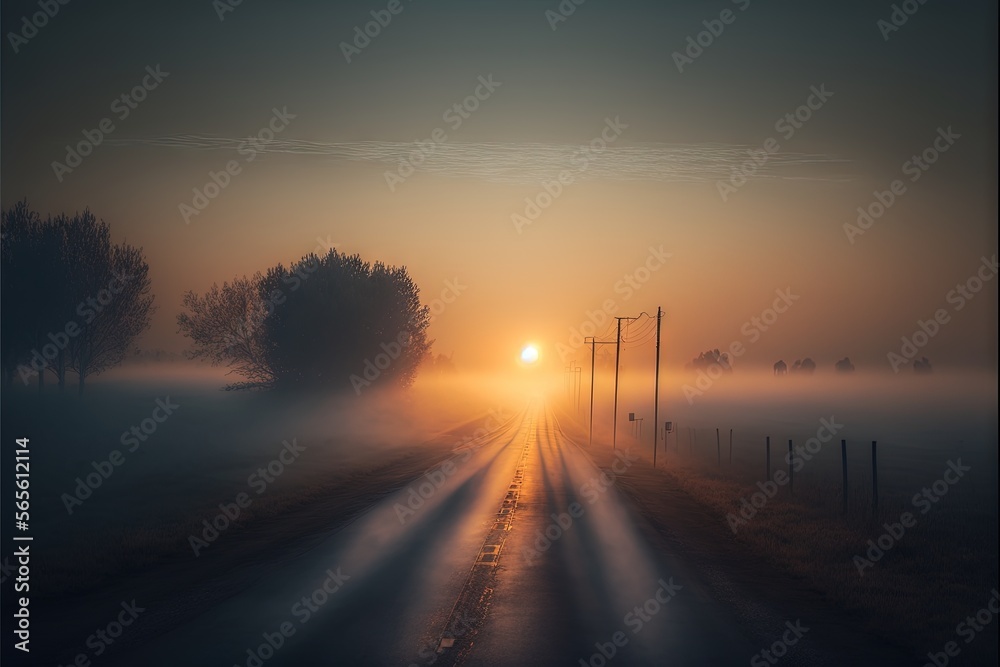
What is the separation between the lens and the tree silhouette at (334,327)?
57.2 m

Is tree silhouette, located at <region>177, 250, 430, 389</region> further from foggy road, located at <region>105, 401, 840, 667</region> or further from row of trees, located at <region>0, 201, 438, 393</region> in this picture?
foggy road, located at <region>105, 401, 840, 667</region>

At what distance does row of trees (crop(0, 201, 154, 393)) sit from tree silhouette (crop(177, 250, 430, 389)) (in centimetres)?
1065

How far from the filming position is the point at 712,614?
11062 millimetres

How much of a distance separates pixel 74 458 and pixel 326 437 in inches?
758

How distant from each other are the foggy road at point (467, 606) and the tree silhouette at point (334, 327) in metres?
39.9

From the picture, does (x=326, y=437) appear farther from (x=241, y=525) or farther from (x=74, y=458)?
(x=241, y=525)

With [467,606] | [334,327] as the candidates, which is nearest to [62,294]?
[334,327]

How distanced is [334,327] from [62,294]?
19.4 metres

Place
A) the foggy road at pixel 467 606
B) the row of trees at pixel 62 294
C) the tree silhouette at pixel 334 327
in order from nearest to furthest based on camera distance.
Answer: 1. the foggy road at pixel 467 606
2. the row of trees at pixel 62 294
3. the tree silhouette at pixel 334 327

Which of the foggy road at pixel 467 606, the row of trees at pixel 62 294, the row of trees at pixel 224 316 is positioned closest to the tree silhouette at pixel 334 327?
the row of trees at pixel 224 316

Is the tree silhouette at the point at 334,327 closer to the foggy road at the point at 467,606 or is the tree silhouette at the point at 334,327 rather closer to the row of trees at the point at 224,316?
the row of trees at the point at 224,316

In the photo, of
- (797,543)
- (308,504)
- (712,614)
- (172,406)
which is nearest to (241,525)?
(308,504)

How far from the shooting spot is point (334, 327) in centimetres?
5741

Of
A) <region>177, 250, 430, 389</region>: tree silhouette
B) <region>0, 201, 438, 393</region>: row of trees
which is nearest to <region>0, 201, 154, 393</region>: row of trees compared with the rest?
<region>0, 201, 438, 393</region>: row of trees
